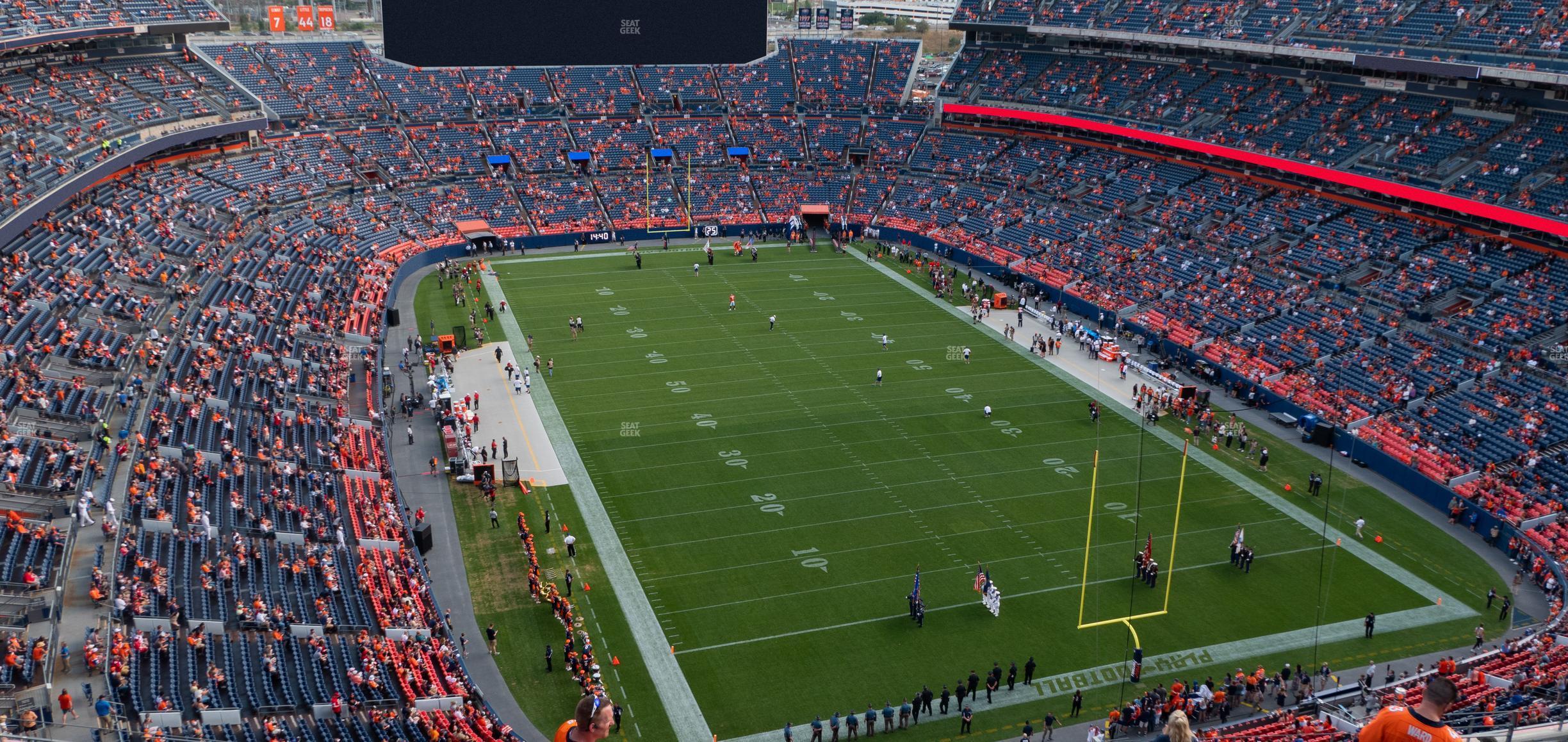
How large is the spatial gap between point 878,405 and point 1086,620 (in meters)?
14.5

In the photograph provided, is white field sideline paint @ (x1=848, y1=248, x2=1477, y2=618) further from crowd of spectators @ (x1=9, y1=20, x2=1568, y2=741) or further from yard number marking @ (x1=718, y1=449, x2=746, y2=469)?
yard number marking @ (x1=718, y1=449, x2=746, y2=469)

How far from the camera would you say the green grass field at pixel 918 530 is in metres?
26.0

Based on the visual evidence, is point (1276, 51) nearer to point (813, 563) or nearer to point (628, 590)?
point (813, 563)

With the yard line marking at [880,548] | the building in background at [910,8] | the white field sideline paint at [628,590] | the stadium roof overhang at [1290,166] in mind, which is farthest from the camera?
the building in background at [910,8]

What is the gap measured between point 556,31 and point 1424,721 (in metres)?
65.9

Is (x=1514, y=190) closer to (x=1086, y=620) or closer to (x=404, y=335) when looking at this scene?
(x=1086, y=620)

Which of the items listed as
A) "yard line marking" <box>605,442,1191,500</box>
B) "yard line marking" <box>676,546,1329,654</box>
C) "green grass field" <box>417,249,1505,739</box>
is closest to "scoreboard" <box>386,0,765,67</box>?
"green grass field" <box>417,249,1505,739</box>

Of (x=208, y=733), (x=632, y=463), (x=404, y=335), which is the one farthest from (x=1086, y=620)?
(x=404, y=335)

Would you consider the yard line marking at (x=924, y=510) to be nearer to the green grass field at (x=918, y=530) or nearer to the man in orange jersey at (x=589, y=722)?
the green grass field at (x=918, y=530)

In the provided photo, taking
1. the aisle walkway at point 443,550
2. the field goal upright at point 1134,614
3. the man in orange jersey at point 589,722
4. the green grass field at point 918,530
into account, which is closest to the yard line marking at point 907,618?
the green grass field at point 918,530

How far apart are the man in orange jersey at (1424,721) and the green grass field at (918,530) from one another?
17723 millimetres

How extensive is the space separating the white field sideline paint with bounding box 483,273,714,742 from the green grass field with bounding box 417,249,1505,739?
0.96 feet

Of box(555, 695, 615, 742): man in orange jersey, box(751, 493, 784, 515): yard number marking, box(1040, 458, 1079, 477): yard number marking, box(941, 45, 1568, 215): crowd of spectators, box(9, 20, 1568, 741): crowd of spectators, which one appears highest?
box(941, 45, 1568, 215): crowd of spectators

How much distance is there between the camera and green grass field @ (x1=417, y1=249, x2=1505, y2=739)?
2598 cm
